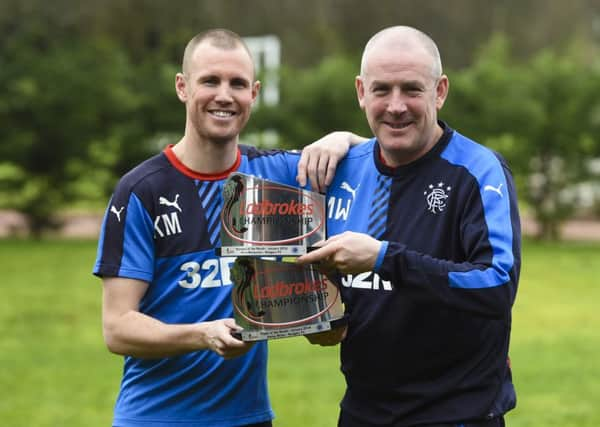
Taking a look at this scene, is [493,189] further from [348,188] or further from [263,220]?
[263,220]

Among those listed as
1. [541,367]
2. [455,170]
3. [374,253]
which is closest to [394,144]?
[455,170]

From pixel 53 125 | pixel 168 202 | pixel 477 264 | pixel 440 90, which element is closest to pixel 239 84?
pixel 168 202

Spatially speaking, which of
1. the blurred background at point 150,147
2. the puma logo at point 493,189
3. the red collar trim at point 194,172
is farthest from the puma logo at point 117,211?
the blurred background at point 150,147

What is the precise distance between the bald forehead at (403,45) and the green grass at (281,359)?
5.31m

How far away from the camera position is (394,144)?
3.67 metres

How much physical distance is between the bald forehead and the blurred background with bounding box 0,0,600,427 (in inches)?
261

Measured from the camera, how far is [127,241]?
3949 millimetres

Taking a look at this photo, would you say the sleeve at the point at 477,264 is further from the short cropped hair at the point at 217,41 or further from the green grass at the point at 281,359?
the green grass at the point at 281,359

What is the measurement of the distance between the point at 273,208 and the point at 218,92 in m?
0.70

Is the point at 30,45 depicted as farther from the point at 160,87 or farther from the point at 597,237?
the point at 597,237

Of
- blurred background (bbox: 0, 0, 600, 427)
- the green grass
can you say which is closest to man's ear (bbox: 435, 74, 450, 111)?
the green grass

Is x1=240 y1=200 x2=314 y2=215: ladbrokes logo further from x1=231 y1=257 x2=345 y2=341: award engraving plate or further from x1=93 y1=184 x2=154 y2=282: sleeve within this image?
x1=93 y1=184 x2=154 y2=282: sleeve

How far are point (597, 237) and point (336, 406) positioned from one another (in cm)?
1823

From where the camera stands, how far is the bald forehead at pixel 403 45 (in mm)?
3592
